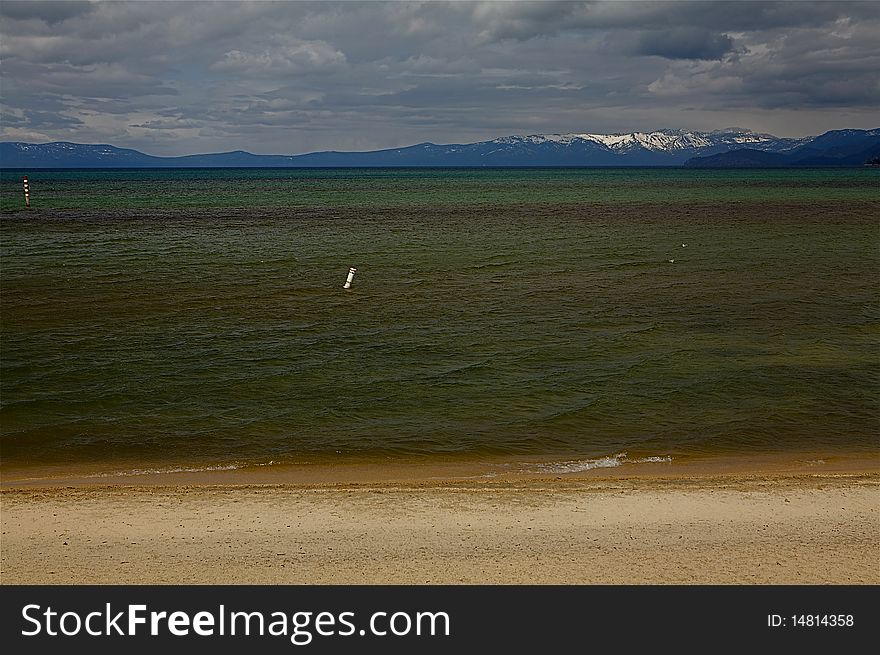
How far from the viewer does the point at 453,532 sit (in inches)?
358

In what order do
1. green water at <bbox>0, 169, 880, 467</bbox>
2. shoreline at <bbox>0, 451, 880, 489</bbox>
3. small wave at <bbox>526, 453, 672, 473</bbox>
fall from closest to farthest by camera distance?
shoreline at <bbox>0, 451, 880, 489</bbox>, small wave at <bbox>526, 453, 672, 473</bbox>, green water at <bbox>0, 169, 880, 467</bbox>

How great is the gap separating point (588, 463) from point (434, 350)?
23.3ft

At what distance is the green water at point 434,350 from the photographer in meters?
13.2

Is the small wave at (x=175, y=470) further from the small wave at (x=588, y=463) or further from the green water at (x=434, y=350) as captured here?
the small wave at (x=588, y=463)

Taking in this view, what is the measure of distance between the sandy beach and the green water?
6.13ft

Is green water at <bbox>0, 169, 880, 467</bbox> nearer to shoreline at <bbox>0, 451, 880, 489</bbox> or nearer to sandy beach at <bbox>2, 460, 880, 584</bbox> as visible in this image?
shoreline at <bbox>0, 451, 880, 489</bbox>

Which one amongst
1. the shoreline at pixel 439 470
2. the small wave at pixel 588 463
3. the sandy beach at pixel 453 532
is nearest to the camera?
the sandy beach at pixel 453 532

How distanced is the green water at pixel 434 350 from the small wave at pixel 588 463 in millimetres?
222

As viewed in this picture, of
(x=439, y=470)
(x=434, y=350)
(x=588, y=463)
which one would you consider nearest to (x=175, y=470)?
(x=439, y=470)

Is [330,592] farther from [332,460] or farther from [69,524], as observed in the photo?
[332,460]

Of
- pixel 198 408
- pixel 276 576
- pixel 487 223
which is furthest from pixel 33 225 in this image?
pixel 276 576

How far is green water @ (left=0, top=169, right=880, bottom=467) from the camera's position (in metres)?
13.2

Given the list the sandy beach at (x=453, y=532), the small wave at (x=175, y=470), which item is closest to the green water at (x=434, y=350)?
the small wave at (x=175, y=470)

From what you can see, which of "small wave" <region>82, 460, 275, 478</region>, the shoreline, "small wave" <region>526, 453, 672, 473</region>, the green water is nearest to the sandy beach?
the shoreline
